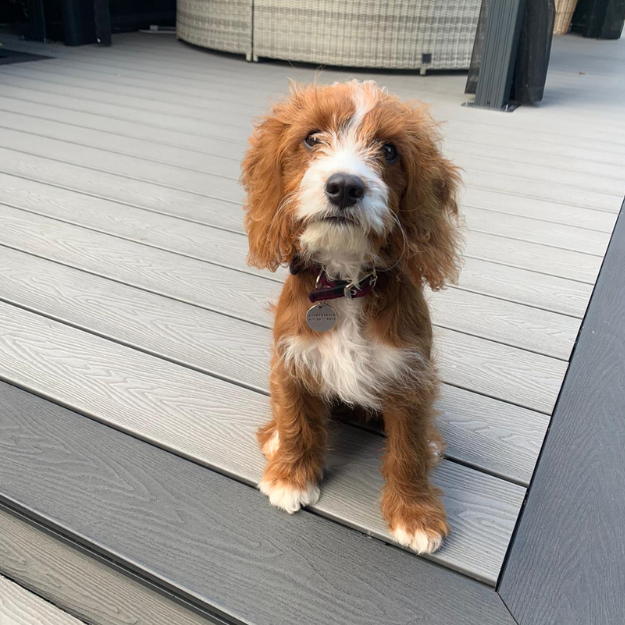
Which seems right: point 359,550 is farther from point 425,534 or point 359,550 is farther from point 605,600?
point 605,600

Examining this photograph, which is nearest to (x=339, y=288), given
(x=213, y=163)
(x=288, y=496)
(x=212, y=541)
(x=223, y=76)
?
(x=288, y=496)

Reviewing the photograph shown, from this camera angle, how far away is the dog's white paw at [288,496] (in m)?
1.38

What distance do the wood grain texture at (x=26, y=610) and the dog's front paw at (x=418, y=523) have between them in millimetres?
635

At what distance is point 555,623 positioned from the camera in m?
1.17

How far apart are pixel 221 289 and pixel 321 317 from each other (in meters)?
1.00

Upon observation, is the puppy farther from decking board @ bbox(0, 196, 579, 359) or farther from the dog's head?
A: decking board @ bbox(0, 196, 579, 359)

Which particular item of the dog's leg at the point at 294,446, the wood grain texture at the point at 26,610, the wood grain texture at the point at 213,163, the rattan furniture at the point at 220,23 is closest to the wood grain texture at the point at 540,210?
the wood grain texture at the point at 213,163

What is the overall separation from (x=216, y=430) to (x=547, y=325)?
3.74 feet

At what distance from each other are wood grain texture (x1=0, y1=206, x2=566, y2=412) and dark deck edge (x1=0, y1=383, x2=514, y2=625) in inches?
25.3

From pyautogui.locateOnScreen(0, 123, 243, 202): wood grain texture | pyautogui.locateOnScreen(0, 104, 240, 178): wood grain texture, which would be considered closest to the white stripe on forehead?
pyautogui.locateOnScreen(0, 123, 243, 202): wood grain texture

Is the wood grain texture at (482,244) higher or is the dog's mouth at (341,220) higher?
the dog's mouth at (341,220)

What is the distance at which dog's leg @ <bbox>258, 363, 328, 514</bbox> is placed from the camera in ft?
4.55

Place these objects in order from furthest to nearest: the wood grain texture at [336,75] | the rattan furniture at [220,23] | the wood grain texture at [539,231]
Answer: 1. the rattan furniture at [220,23]
2. the wood grain texture at [336,75]
3. the wood grain texture at [539,231]

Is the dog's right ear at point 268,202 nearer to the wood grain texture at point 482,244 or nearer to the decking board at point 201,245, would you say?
the decking board at point 201,245
